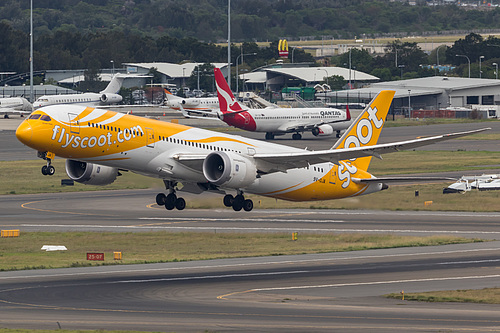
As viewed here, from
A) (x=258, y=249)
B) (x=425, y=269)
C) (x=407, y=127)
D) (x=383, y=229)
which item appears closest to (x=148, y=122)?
(x=258, y=249)

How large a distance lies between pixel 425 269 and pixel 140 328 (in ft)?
79.3

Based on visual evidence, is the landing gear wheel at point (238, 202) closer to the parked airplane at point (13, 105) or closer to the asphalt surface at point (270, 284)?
the asphalt surface at point (270, 284)

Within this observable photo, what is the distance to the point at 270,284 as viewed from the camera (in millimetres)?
51000

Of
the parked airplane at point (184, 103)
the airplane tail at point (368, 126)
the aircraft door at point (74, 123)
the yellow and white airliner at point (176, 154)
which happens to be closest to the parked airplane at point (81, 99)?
the parked airplane at point (184, 103)

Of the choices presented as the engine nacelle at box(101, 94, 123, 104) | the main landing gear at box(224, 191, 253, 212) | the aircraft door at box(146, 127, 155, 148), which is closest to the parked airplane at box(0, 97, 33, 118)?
the engine nacelle at box(101, 94, 123, 104)

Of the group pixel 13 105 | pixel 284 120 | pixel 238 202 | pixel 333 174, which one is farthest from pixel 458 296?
pixel 13 105

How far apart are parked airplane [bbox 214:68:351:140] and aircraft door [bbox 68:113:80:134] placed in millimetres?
86012

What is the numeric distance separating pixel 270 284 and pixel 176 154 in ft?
42.0

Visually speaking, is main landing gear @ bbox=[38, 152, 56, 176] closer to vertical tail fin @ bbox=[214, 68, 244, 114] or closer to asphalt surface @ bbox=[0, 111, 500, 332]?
asphalt surface @ bbox=[0, 111, 500, 332]

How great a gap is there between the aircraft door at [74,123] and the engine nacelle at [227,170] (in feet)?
30.3

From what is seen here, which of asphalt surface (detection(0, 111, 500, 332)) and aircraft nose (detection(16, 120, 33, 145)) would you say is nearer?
asphalt surface (detection(0, 111, 500, 332))

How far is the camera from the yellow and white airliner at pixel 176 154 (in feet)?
176

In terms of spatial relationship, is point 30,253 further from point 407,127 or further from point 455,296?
point 407,127

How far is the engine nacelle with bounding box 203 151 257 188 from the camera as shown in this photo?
191 feet
